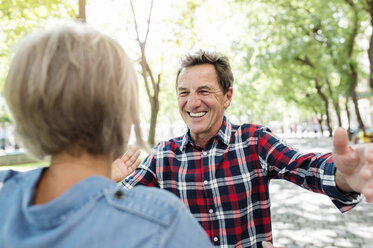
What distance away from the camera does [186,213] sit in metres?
0.99

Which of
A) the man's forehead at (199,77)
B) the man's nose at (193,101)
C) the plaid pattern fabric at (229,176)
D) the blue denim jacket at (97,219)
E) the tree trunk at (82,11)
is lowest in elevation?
the plaid pattern fabric at (229,176)

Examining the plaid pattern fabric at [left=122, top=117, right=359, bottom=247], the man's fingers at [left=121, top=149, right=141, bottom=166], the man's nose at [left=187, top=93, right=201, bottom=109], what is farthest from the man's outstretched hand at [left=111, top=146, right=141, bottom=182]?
the man's nose at [left=187, top=93, right=201, bottom=109]

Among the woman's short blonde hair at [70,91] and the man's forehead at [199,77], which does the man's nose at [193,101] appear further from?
the woman's short blonde hair at [70,91]

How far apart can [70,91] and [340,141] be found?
104 centimetres

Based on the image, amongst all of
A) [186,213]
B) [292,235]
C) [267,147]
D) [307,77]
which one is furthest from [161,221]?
[307,77]

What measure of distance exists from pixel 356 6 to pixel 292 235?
30.4 feet

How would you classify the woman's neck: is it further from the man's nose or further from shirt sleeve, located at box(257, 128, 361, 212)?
the man's nose

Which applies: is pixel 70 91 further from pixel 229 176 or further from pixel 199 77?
pixel 199 77

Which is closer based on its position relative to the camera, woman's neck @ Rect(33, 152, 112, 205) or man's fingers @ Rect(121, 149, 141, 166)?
woman's neck @ Rect(33, 152, 112, 205)

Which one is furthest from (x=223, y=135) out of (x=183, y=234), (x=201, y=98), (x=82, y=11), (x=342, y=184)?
(x=82, y=11)

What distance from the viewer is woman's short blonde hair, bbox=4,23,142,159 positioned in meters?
0.94

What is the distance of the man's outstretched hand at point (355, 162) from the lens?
127 centimetres

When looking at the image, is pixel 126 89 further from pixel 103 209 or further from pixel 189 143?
pixel 189 143

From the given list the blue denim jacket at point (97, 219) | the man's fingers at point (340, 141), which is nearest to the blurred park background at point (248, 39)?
the blue denim jacket at point (97, 219)
